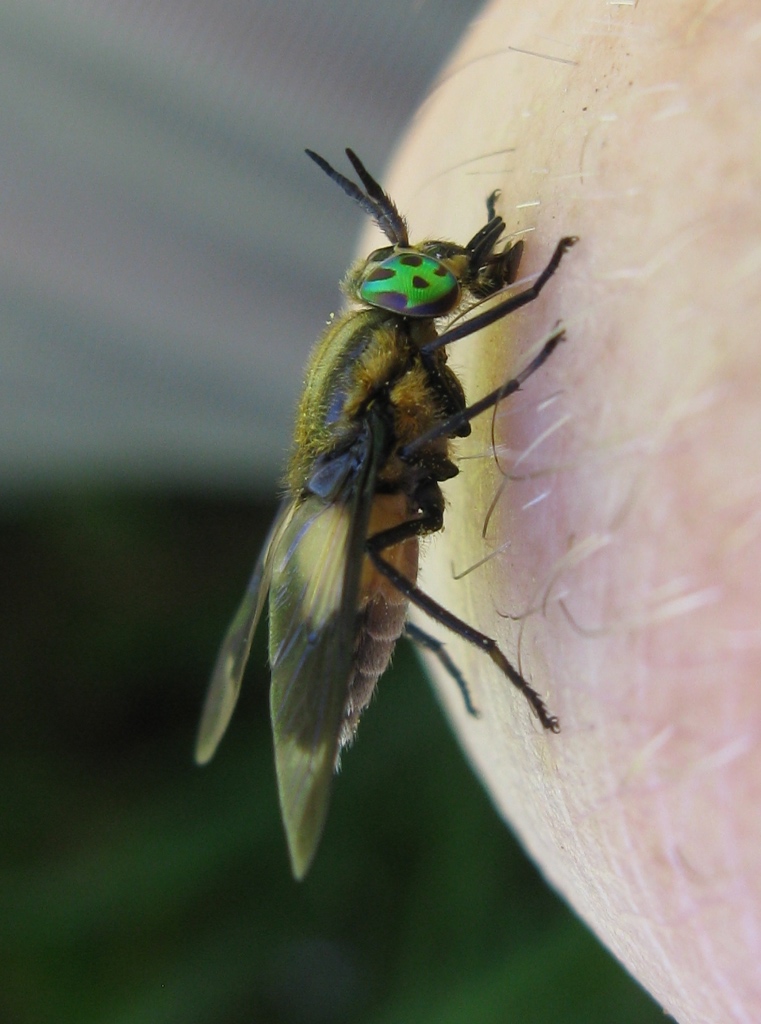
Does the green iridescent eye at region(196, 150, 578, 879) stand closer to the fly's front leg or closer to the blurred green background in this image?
the fly's front leg


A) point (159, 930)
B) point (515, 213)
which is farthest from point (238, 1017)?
point (515, 213)

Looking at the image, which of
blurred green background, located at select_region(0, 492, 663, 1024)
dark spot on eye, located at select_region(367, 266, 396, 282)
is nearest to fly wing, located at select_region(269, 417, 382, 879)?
dark spot on eye, located at select_region(367, 266, 396, 282)

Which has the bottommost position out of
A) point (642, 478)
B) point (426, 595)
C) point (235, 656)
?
point (235, 656)

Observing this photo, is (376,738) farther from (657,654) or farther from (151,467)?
(657,654)

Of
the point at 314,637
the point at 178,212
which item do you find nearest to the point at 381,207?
the point at 314,637

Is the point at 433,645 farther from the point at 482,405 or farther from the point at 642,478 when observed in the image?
the point at 642,478

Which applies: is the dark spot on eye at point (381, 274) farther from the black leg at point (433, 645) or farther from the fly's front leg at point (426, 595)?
the black leg at point (433, 645)

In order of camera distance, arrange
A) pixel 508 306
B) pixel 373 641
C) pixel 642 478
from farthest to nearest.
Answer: pixel 373 641 < pixel 508 306 < pixel 642 478
